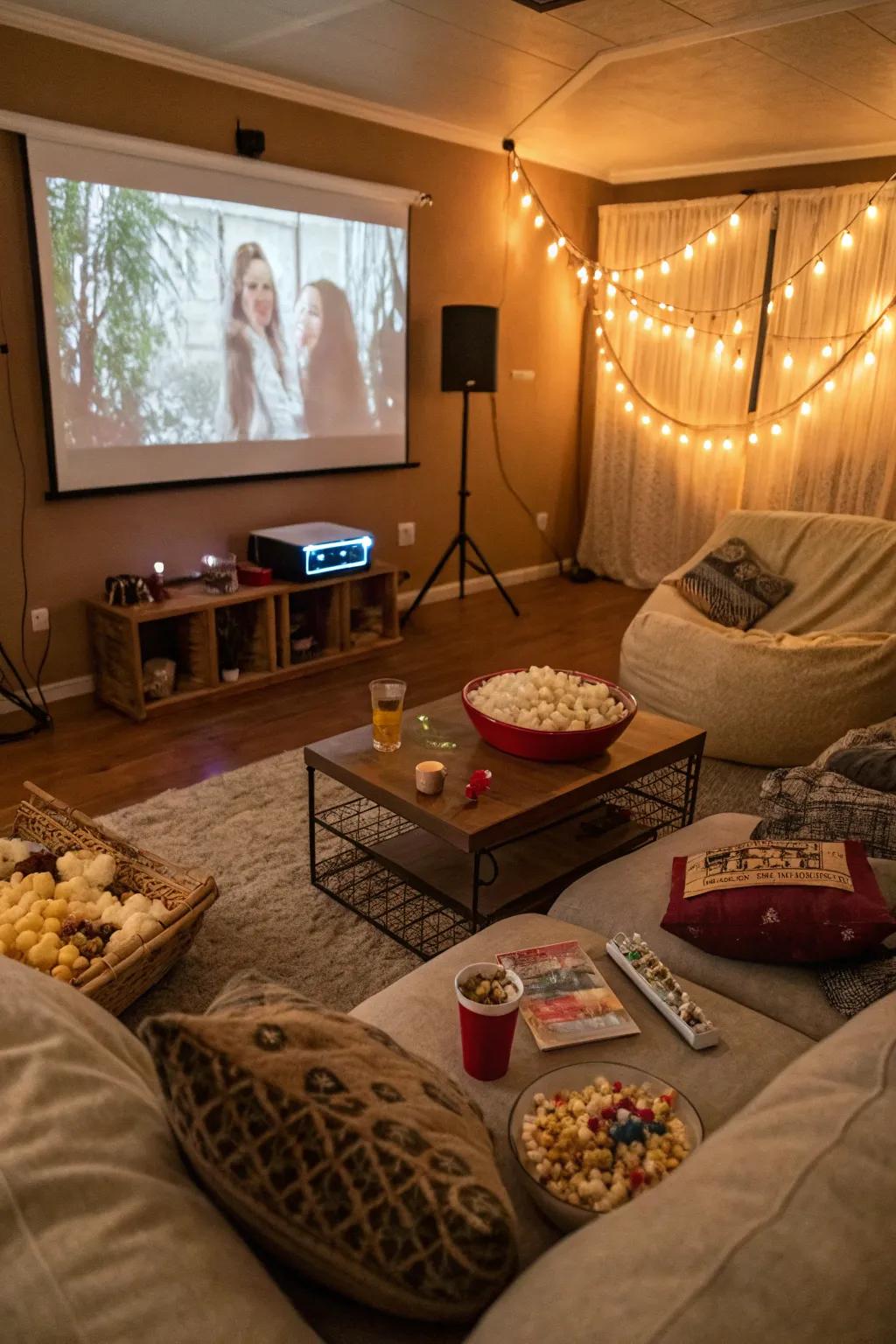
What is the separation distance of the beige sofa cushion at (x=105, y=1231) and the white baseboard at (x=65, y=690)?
309 cm

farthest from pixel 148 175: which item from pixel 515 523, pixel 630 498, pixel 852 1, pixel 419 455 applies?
pixel 630 498

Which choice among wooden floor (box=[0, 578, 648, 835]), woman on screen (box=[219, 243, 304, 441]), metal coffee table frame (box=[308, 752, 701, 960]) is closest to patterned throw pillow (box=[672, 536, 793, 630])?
wooden floor (box=[0, 578, 648, 835])

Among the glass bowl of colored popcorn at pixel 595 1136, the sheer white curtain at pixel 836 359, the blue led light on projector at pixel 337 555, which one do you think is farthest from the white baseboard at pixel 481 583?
the glass bowl of colored popcorn at pixel 595 1136

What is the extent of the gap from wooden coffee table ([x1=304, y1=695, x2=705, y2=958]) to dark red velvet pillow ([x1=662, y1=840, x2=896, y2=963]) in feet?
1.59

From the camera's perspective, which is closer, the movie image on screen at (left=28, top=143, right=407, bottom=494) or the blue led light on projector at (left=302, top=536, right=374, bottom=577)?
the movie image on screen at (left=28, top=143, right=407, bottom=494)

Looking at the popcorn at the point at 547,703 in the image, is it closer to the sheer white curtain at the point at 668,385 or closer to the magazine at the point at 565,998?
the magazine at the point at 565,998

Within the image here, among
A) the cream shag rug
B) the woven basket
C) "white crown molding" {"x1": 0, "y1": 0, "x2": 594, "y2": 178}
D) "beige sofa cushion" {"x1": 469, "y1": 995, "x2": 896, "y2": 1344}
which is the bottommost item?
the cream shag rug

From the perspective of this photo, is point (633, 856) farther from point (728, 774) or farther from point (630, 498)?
point (630, 498)

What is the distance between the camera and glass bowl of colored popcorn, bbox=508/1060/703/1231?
106 centimetres

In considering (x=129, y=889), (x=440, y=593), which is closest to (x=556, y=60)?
(x=440, y=593)

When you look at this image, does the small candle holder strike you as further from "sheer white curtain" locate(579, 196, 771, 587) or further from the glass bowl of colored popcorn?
the glass bowl of colored popcorn

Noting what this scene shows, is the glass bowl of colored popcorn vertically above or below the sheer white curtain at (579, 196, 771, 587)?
below

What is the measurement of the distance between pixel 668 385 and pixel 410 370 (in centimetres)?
169

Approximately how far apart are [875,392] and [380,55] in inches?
116
